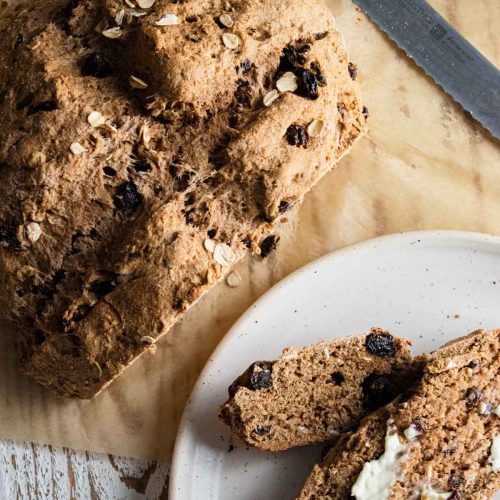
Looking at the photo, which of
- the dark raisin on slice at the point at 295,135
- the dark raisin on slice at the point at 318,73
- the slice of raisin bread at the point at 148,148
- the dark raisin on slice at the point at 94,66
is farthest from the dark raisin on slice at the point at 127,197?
the dark raisin on slice at the point at 318,73

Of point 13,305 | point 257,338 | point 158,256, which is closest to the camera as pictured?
point 158,256

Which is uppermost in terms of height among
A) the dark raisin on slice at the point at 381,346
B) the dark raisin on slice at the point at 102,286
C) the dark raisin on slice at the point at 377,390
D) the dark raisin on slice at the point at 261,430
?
the dark raisin on slice at the point at 102,286

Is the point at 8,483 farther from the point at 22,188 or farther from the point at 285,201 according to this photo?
the point at 285,201

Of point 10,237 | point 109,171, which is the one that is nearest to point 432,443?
point 109,171

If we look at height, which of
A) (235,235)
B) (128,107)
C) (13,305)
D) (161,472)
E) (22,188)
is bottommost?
(161,472)

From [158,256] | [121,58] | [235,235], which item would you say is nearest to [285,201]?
[235,235]

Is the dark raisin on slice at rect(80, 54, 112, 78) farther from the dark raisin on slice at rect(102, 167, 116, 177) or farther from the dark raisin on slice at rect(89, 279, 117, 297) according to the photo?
the dark raisin on slice at rect(89, 279, 117, 297)

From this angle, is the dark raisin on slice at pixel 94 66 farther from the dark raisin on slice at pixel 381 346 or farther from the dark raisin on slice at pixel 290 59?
the dark raisin on slice at pixel 381 346
